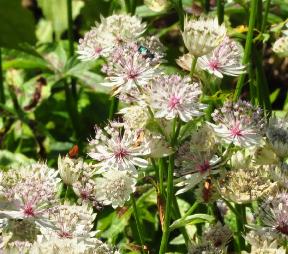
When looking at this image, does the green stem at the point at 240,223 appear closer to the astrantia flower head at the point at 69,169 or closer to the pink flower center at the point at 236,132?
the pink flower center at the point at 236,132

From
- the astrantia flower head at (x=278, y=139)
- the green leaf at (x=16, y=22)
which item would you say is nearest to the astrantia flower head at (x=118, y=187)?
the astrantia flower head at (x=278, y=139)

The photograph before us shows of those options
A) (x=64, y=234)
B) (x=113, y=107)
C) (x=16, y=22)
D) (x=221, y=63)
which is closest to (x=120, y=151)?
(x=64, y=234)

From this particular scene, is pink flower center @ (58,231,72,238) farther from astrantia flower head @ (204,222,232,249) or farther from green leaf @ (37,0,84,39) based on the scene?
green leaf @ (37,0,84,39)

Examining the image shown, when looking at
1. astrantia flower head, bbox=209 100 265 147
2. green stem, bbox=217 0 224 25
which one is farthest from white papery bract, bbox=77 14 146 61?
astrantia flower head, bbox=209 100 265 147

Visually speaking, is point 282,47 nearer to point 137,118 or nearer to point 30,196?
point 137,118

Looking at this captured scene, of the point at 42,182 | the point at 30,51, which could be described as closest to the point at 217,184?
the point at 42,182

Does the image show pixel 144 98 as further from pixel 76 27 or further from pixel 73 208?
pixel 76 27
